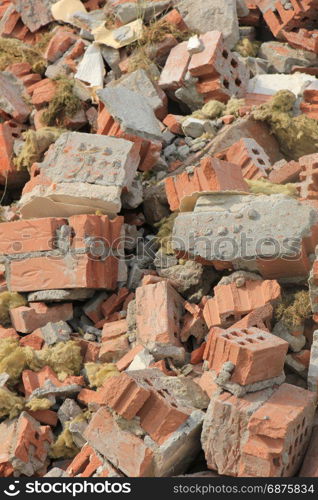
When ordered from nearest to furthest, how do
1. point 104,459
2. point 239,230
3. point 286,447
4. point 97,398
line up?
1. point 286,447
2. point 104,459
3. point 97,398
4. point 239,230

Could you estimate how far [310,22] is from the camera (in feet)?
28.1

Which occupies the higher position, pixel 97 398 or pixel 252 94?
pixel 252 94

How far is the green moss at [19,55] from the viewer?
8695 mm

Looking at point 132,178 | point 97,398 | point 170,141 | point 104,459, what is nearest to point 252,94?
point 170,141

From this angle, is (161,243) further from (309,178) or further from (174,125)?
(174,125)

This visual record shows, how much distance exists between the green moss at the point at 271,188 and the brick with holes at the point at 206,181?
4.9 inches

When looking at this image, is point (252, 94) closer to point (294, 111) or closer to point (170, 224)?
point (294, 111)

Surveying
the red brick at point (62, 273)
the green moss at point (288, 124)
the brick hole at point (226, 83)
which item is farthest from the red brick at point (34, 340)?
the brick hole at point (226, 83)

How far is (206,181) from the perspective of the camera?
6.05 metres

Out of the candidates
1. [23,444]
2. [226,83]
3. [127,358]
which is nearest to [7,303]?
[127,358]

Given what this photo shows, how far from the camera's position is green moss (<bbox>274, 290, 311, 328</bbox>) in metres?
5.23

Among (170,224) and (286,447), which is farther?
(170,224)

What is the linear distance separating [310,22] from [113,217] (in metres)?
3.97

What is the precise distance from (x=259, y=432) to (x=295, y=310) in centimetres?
120
